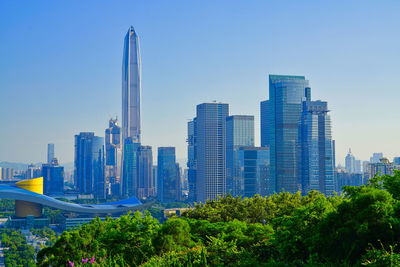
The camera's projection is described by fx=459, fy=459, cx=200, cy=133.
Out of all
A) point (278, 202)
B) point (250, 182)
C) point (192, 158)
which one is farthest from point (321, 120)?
point (278, 202)

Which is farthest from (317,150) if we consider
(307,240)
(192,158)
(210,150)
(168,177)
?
(307,240)

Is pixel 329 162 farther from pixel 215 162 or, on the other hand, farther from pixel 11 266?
pixel 11 266

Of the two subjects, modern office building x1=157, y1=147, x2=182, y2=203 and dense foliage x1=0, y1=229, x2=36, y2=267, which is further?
modern office building x1=157, y1=147, x2=182, y2=203

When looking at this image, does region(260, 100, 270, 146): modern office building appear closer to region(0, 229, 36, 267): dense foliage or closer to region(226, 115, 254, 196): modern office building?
region(226, 115, 254, 196): modern office building

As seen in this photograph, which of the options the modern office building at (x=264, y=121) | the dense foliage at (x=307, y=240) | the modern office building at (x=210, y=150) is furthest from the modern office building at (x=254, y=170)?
the dense foliage at (x=307, y=240)

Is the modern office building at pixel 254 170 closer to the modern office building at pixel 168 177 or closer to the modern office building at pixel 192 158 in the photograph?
the modern office building at pixel 192 158

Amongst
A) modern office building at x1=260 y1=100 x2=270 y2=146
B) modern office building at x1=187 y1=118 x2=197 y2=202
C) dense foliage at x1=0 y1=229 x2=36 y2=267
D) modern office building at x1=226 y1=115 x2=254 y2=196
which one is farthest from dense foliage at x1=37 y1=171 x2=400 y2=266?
modern office building at x1=260 y1=100 x2=270 y2=146
